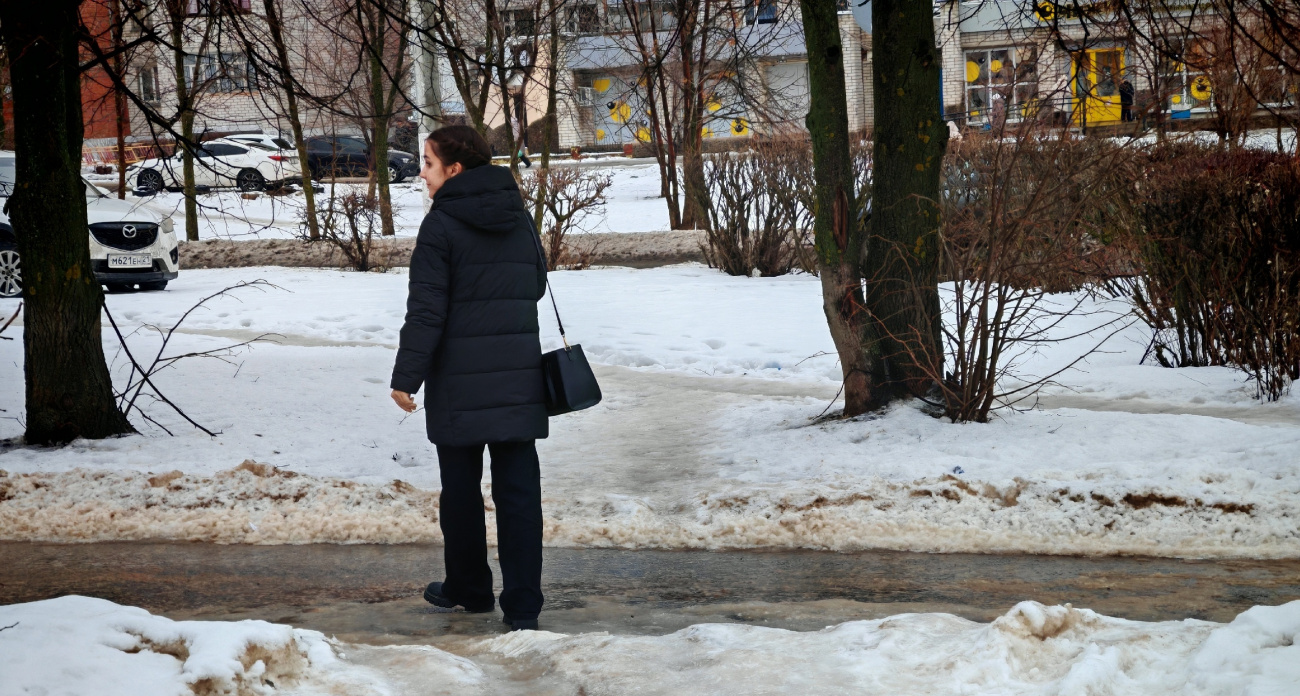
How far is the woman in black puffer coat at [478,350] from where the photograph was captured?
4.09 metres

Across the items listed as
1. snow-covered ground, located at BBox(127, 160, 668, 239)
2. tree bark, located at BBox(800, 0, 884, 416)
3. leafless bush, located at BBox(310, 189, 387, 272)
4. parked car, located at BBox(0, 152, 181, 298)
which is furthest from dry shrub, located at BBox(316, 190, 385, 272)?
tree bark, located at BBox(800, 0, 884, 416)

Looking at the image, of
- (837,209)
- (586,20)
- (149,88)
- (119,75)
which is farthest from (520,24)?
(837,209)

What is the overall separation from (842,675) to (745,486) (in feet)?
10.5

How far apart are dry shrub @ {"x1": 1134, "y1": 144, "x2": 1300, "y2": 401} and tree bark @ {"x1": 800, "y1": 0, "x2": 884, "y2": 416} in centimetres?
206

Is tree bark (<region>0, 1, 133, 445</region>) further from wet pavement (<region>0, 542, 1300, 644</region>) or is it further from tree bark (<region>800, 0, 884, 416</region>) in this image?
tree bark (<region>800, 0, 884, 416</region>)

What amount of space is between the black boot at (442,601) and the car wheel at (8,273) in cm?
1072

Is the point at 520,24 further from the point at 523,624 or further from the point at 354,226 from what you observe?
the point at 523,624

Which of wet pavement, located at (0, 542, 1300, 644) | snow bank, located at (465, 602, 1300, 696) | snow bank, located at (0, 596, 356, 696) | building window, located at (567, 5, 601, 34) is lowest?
wet pavement, located at (0, 542, 1300, 644)

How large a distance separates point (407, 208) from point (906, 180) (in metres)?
25.4

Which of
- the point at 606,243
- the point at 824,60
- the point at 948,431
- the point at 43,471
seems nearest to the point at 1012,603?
the point at 948,431

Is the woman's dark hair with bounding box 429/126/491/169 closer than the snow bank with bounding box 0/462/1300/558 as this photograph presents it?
Yes

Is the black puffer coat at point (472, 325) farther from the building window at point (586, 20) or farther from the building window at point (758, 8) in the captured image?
the building window at point (586, 20)

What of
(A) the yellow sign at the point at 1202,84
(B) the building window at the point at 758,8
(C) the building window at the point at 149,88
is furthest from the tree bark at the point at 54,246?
(A) the yellow sign at the point at 1202,84

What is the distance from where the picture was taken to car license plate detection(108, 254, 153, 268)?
15164mm
